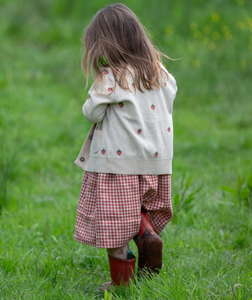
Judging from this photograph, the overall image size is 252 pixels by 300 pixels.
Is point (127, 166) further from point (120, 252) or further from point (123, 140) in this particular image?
point (120, 252)

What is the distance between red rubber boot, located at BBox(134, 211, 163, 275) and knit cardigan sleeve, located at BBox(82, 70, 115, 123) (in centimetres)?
65

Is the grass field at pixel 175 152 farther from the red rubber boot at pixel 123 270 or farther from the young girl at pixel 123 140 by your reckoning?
the young girl at pixel 123 140

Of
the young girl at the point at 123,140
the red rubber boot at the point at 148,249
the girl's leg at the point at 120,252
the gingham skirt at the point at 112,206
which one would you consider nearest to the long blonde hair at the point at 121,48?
the young girl at the point at 123,140

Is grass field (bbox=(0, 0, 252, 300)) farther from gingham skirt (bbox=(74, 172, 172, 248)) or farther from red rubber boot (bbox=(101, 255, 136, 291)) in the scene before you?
gingham skirt (bbox=(74, 172, 172, 248))

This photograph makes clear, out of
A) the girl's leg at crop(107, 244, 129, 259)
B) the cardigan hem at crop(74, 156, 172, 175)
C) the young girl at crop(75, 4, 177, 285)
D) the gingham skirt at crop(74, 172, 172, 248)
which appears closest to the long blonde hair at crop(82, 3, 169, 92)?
the young girl at crop(75, 4, 177, 285)

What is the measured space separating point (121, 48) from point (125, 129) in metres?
0.43

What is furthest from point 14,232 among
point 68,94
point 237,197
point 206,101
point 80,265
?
point 206,101

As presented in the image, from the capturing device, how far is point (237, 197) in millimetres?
3799

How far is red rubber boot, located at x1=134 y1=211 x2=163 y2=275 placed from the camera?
225cm

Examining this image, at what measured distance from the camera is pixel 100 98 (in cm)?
221

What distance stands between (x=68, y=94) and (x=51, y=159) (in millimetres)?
2581

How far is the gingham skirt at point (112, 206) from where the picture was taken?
2.25m

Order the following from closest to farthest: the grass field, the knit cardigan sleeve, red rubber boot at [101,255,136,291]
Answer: the knit cardigan sleeve, red rubber boot at [101,255,136,291], the grass field

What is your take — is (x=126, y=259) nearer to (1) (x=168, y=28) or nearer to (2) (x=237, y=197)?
(2) (x=237, y=197)
